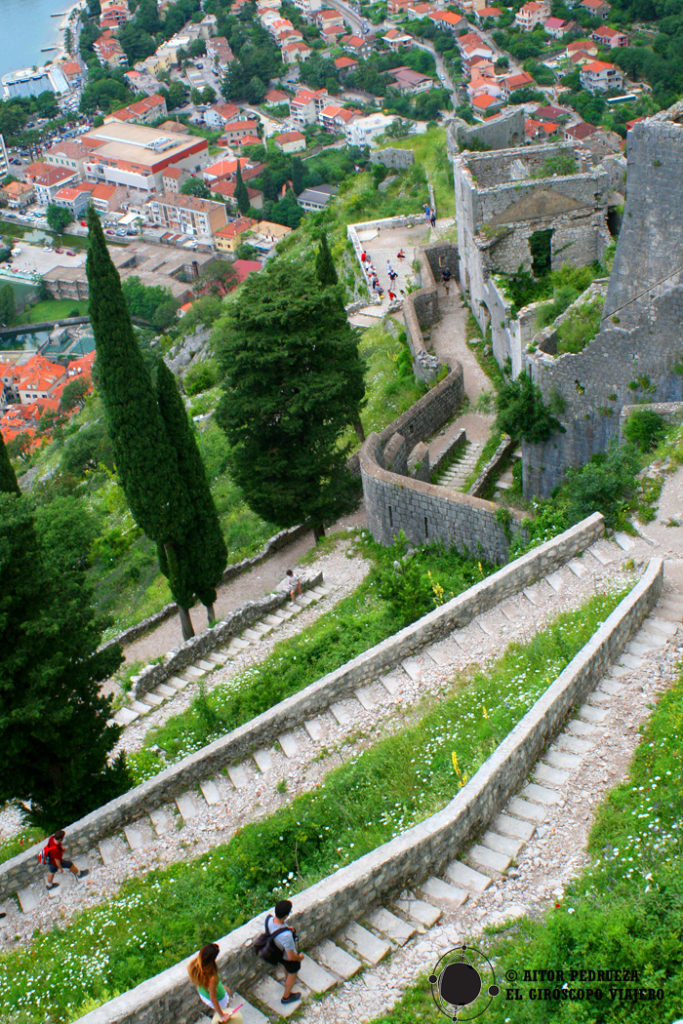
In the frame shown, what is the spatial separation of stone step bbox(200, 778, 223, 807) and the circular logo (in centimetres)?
385

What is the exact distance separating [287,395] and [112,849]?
8627 mm

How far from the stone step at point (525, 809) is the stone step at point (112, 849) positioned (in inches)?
170

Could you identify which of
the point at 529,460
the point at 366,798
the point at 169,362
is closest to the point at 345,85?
the point at 169,362

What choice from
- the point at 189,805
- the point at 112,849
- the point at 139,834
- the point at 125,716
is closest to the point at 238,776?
the point at 189,805

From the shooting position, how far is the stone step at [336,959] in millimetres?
7352

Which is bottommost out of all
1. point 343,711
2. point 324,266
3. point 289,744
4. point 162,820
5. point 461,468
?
point 461,468

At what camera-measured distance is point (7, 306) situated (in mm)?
98500

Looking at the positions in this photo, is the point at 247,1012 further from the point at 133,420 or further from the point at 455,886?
the point at 133,420

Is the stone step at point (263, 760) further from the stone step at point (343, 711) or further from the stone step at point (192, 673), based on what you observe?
the stone step at point (192, 673)

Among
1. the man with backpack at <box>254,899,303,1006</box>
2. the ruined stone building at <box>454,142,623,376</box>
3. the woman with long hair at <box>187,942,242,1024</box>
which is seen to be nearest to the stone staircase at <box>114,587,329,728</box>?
the ruined stone building at <box>454,142,623,376</box>

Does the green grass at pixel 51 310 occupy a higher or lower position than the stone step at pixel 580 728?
lower

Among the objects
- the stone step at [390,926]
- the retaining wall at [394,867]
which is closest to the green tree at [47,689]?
the retaining wall at [394,867]

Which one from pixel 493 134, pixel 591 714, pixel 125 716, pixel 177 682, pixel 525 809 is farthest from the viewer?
pixel 493 134

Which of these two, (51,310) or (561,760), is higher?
(561,760)
